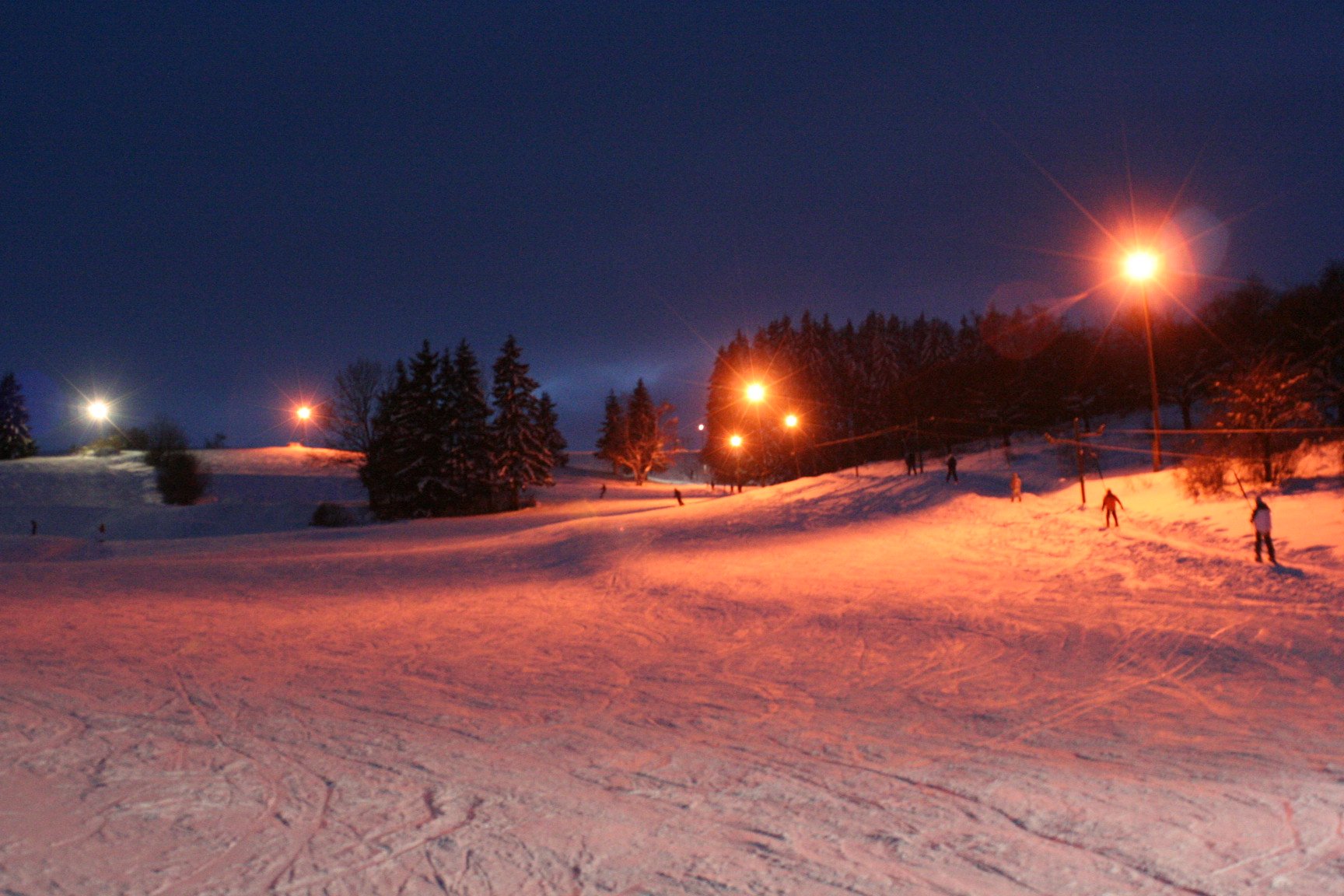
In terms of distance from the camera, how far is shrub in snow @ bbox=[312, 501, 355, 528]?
140 ft

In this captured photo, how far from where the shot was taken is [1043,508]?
2458 centimetres

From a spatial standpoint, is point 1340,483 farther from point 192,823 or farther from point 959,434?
point 959,434

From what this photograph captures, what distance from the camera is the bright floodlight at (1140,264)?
2156cm

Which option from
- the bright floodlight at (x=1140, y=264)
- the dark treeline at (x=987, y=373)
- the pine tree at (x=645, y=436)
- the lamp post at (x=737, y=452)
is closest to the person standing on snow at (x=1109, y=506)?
the bright floodlight at (x=1140, y=264)

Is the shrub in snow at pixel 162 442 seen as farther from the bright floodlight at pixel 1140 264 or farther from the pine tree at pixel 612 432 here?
the bright floodlight at pixel 1140 264

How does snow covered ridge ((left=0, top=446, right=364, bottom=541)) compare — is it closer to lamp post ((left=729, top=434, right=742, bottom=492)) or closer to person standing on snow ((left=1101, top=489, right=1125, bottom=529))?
lamp post ((left=729, top=434, right=742, bottom=492))

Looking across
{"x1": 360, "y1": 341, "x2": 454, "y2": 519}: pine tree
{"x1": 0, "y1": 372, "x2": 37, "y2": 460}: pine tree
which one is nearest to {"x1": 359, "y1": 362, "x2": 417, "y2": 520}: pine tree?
{"x1": 360, "y1": 341, "x2": 454, "y2": 519}: pine tree

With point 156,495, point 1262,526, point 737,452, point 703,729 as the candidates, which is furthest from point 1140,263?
point 156,495

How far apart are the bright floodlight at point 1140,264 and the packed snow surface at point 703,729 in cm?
753

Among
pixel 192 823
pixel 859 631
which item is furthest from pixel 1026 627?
pixel 192 823

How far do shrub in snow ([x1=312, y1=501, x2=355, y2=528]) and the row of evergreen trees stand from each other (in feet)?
6.67

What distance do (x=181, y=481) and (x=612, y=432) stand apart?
48412mm

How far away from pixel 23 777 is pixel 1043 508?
2535 cm

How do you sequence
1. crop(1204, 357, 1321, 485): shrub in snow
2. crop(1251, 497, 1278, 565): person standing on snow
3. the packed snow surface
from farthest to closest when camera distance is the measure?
crop(1204, 357, 1321, 485): shrub in snow → crop(1251, 497, 1278, 565): person standing on snow → the packed snow surface
